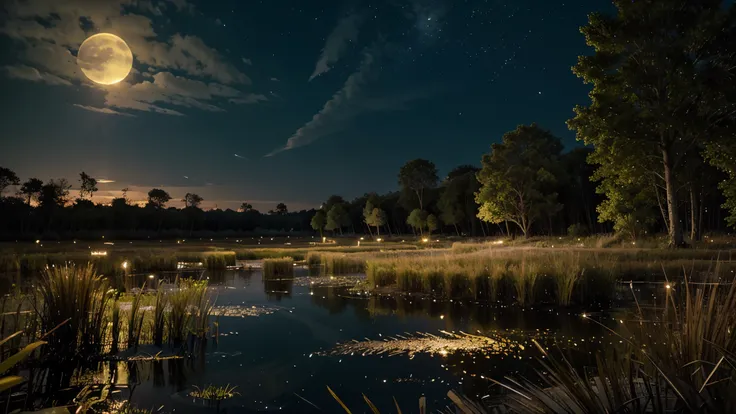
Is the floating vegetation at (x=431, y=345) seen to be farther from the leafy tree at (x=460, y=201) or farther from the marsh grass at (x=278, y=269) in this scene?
the leafy tree at (x=460, y=201)

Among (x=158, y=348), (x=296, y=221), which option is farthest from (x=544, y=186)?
(x=296, y=221)

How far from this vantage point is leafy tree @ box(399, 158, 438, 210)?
78875 mm

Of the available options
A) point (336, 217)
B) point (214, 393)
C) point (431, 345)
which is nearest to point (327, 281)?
point (431, 345)

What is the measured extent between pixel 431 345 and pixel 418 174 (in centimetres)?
7046

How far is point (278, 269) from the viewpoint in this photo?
2503 centimetres

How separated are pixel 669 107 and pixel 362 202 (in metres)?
94.7

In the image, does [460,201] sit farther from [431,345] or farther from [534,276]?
[431,345]

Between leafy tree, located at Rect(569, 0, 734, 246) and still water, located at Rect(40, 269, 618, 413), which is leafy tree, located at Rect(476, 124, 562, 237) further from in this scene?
still water, located at Rect(40, 269, 618, 413)

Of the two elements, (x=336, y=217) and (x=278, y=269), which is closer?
(x=278, y=269)

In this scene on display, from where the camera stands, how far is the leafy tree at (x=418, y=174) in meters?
78.9

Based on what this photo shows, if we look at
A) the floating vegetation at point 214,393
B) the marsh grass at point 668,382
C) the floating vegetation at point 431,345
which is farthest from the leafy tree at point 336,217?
the marsh grass at point 668,382

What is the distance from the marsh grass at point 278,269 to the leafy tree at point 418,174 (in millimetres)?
54544

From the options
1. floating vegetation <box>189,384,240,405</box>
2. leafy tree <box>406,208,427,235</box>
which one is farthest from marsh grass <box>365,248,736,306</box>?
leafy tree <box>406,208,427,235</box>

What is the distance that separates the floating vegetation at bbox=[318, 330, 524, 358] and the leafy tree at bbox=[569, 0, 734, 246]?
14993mm
